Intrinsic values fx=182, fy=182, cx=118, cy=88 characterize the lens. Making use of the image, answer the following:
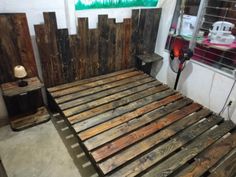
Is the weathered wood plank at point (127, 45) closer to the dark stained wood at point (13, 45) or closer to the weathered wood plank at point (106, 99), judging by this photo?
the weathered wood plank at point (106, 99)

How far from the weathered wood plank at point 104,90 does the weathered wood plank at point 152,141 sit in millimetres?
739

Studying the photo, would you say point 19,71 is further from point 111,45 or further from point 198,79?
point 198,79

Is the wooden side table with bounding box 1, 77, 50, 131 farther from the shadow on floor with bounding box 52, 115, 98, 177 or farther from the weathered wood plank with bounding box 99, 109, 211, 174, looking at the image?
the weathered wood plank with bounding box 99, 109, 211, 174

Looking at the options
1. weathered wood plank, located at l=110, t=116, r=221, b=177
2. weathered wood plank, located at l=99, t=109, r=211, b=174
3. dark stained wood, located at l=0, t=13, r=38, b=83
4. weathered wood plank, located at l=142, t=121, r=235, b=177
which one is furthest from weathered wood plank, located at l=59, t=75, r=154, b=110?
weathered wood plank, located at l=142, t=121, r=235, b=177

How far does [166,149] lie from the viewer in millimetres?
1460

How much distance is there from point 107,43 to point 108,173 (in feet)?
5.06

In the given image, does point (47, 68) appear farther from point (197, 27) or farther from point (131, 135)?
point (197, 27)

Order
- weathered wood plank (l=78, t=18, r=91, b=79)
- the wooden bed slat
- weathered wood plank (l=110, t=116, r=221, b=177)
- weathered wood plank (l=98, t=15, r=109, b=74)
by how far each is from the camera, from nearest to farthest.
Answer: weathered wood plank (l=110, t=116, r=221, b=177), the wooden bed slat, weathered wood plank (l=78, t=18, r=91, b=79), weathered wood plank (l=98, t=15, r=109, b=74)

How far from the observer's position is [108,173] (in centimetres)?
125

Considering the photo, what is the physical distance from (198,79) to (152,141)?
3.86ft

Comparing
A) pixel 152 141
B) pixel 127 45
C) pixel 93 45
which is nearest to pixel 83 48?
pixel 93 45

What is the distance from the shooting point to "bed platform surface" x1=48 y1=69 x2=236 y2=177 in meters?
1.34

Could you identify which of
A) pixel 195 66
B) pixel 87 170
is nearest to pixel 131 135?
pixel 87 170

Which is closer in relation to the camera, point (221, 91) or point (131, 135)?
point (131, 135)
